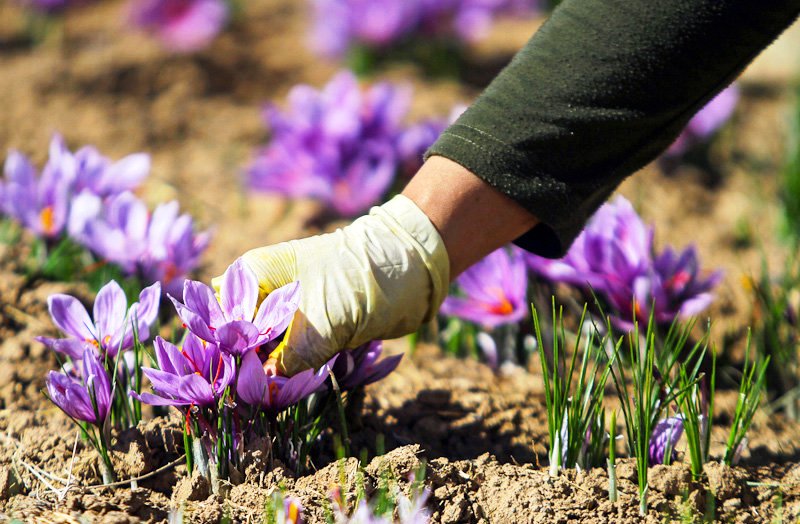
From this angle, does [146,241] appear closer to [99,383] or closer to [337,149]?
[99,383]

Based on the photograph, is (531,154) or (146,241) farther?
(146,241)

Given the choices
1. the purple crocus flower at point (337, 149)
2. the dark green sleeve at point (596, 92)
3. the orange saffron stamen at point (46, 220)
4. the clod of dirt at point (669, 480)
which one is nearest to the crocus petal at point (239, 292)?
the dark green sleeve at point (596, 92)

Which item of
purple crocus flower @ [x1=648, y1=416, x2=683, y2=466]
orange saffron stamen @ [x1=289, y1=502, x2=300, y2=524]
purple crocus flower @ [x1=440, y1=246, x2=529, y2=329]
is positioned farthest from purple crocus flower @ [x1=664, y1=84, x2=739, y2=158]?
orange saffron stamen @ [x1=289, y1=502, x2=300, y2=524]

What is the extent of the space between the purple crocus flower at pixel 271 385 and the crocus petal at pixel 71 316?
311 millimetres

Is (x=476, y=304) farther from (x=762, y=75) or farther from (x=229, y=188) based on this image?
(x=762, y=75)

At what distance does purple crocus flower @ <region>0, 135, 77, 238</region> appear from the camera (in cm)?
202

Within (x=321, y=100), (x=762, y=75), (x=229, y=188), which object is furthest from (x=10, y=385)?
(x=762, y=75)

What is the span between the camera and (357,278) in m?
1.46

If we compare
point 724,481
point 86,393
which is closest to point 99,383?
point 86,393

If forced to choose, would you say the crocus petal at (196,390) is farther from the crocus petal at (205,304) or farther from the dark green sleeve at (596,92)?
the dark green sleeve at (596,92)

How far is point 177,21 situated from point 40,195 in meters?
2.00

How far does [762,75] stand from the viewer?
420 cm

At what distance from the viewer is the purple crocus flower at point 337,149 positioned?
2.54 m

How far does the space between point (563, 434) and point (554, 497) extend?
0.11 meters
